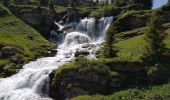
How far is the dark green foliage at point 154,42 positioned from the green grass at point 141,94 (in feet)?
26.5

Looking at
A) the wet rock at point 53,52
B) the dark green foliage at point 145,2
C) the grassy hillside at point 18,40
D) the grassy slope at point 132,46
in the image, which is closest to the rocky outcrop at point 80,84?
the grassy slope at point 132,46

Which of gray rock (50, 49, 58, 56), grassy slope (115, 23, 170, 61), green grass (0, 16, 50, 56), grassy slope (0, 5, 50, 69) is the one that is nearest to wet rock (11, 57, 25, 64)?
grassy slope (0, 5, 50, 69)

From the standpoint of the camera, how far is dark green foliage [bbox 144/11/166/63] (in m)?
67.4

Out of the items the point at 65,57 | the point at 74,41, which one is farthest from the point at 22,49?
the point at 74,41

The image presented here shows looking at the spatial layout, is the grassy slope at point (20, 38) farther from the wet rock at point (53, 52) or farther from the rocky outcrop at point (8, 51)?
the wet rock at point (53, 52)

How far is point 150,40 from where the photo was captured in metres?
68.8

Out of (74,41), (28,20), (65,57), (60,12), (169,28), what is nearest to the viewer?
(65,57)

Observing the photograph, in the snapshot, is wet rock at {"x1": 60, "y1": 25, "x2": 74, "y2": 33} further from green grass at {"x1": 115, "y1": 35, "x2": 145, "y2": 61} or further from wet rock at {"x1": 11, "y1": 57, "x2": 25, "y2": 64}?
wet rock at {"x1": 11, "y1": 57, "x2": 25, "y2": 64}

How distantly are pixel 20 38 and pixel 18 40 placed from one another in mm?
2748

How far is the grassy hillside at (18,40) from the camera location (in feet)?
280

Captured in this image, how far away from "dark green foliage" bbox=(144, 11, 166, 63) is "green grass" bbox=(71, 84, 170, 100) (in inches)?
319

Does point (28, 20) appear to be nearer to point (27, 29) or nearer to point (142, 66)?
point (27, 29)

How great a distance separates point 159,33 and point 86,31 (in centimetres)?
5067

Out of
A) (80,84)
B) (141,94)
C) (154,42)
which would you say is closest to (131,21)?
(154,42)
